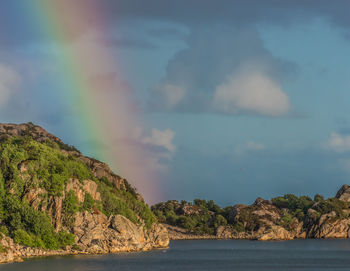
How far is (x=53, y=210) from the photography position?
377ft

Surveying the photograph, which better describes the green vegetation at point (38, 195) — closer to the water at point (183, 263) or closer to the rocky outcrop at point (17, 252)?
the rocky outcrop at point (17, 252)

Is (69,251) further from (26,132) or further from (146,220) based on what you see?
(26,132)

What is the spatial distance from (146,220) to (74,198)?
99.8 feet

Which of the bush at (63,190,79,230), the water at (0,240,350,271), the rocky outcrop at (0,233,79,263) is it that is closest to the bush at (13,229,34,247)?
the rocky outcrop at (0,233,79,263)

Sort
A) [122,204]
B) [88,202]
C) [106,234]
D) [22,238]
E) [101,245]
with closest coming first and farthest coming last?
1. [22,238]
2. [101,245]
3. [106,234]
4. [88,202]
5. [122,204]

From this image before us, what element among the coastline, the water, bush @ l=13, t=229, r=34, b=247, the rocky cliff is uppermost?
the rocky cliff

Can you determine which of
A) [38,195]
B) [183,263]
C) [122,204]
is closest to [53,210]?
[38,195]

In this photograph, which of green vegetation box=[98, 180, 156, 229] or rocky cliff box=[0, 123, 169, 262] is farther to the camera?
green vegetation box=[98, 180, 156, 229]

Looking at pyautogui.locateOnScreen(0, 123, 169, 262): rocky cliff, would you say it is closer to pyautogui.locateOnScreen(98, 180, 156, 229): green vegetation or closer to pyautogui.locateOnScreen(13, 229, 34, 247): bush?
pyautogui.locateOnScreen(13, 229, 34, 247): bush

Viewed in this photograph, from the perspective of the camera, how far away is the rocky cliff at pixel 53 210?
355 ft

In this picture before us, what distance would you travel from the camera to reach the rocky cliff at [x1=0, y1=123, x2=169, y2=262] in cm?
10819

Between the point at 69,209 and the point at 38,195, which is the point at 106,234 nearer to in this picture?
the point at 69,209

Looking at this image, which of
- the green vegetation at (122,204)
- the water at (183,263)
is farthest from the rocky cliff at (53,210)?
the water at (183,263)

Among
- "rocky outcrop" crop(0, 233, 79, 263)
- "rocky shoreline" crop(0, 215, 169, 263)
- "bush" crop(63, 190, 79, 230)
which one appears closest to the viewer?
"rocky outcrop" crop(0, 233, 79, 263)
